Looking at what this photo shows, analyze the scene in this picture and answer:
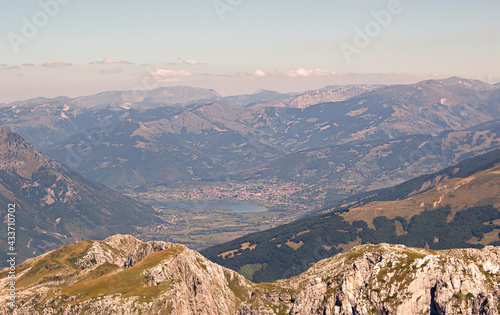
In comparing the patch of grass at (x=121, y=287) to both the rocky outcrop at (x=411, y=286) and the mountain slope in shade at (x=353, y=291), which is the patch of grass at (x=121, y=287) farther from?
the rocky outcrop at (x=411, y=286)

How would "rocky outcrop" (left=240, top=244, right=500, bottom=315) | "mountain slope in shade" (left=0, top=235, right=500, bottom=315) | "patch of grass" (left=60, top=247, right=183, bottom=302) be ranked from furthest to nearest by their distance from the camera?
1. "patch of grass" (left=60, top=247, right=183, bottom=302)
2. "mountain slope in shade" (left=0, top=235, right=500, bottom=315)
3. "rocky outcrop" (left=240, top=244, right=500, bottom=315)

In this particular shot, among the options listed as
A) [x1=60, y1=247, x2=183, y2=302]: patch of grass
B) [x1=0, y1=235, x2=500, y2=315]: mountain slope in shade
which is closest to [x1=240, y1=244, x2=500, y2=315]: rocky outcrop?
[x1=0, y1=235, x2=500, y2=315]: mountain slope in shade

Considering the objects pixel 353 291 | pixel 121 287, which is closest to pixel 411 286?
pixel 353 291

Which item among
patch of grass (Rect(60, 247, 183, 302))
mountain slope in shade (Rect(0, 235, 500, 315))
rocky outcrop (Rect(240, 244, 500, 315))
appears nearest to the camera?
rocky outcrop (Rect(240, 244, 500, 315))

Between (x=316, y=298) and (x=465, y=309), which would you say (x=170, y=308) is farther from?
(x=465, y=309)

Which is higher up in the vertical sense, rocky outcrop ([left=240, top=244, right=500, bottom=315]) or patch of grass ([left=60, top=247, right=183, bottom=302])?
rocky outcrop ([left=240, top=244, right=500, bottom=315])

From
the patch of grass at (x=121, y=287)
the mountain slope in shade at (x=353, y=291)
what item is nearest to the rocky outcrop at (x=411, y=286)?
the mountain slope in shade at (x=353, y=291)

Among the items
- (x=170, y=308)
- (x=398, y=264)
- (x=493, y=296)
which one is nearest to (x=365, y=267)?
(x=398, y=264)

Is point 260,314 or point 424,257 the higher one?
point 424,257

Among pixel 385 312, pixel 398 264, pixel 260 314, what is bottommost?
pixel 260 314

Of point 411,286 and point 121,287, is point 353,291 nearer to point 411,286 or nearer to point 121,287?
point 411,286

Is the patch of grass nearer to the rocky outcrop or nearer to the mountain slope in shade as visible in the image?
the mountain slope in shade
